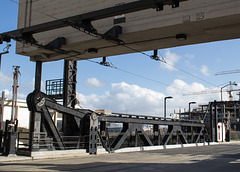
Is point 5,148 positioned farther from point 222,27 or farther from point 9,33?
point 222,27

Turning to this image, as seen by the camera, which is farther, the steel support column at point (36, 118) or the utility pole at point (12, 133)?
the steel support column at point (36, 118)

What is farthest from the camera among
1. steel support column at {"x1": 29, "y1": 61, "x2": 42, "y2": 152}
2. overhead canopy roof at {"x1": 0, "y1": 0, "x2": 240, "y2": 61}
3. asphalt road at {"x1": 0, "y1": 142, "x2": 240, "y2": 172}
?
steel support column at {"x1": 29, "y1": 61, "x2": 42, "y2": 152}

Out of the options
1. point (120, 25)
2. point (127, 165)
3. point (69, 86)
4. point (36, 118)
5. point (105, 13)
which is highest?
point (120, 25)

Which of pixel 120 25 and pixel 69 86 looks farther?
pixel 69 86

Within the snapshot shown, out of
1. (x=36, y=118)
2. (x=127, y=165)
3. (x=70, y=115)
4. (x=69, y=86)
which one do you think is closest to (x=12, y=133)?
(x=36, y=118)

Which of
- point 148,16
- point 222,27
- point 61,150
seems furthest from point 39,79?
point 222,27

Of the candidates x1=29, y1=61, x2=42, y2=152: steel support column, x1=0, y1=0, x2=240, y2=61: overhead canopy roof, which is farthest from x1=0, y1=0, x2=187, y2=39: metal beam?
x1=29, y1=61, x2=42, y2=152: steel support column

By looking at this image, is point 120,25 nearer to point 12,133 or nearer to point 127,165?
point 127,165

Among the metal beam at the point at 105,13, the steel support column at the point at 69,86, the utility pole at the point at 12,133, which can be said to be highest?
the metal beam at the point at 105,13

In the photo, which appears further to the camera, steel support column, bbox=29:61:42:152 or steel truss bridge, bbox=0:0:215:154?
steel support column, bbox=29:61:42:152

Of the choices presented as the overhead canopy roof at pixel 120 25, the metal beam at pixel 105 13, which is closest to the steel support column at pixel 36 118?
the overhead canopy roof at pixel 120 25

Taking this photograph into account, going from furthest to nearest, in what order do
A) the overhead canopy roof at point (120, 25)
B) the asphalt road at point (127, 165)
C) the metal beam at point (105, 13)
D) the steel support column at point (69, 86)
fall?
the steel support column at point (69, 86), the overhead canopy roof at point (120, 25), the asphalt road at point (127, 165), the metal beam at point (105, 13)

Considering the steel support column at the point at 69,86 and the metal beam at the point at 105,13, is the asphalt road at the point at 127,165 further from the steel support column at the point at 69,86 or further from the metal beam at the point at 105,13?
the steel support column at the point at 69,86

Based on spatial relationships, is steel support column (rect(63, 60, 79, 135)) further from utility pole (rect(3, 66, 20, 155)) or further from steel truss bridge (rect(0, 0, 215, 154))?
utility pole (rect(3, 66, 20, 155))
